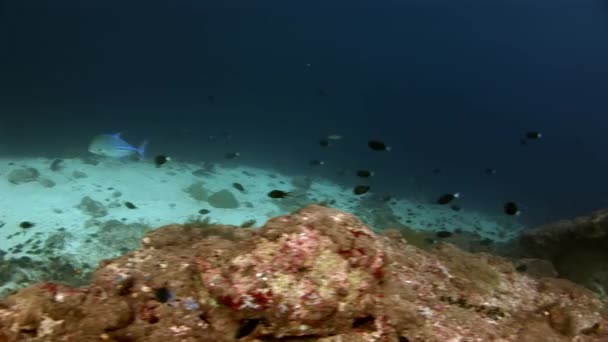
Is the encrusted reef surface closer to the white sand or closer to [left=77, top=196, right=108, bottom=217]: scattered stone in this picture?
the white sand

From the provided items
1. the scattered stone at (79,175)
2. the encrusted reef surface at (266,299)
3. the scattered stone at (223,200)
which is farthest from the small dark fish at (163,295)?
the scattered stone at (79,175)

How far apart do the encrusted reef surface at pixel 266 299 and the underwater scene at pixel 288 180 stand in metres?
0.02

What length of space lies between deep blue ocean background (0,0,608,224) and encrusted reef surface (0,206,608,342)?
70.5 ft

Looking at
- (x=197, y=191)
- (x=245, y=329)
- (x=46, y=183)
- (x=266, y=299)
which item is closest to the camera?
(x=266, y=299)

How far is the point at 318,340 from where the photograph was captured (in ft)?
13.2

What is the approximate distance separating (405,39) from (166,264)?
123 metres

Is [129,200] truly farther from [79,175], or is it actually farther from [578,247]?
[578,247]

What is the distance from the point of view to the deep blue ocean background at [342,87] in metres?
38.2

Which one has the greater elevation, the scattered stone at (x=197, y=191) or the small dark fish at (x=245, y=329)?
the scattered stone at (x=197, y=191)

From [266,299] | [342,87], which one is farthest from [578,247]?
[342,87]

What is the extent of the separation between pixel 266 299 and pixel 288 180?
24.1m

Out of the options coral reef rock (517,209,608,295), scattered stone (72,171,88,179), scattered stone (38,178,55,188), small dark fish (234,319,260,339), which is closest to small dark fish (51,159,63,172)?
scattered stone (72,171,88,179)

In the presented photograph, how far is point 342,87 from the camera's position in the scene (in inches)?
4840

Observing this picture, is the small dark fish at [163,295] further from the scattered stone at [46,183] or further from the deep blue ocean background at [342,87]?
the deep blue ocean background at [342,87]
